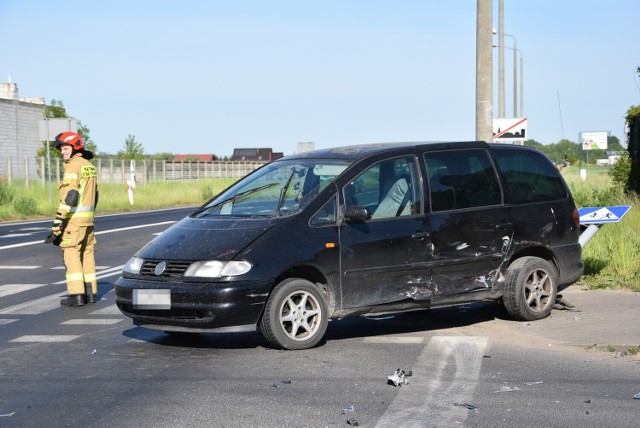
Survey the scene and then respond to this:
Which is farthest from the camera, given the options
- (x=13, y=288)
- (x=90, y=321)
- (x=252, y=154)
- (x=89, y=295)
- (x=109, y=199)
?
(x=252, y=154)

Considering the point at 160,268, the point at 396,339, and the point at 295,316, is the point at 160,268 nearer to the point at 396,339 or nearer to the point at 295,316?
the point at 295,316

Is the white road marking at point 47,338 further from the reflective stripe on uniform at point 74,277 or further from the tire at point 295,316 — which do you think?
the reflective stripe on uniform at point 74,277

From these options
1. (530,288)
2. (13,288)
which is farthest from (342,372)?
(13,288)

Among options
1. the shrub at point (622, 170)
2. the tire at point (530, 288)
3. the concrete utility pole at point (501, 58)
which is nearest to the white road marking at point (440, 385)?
the tire at point (530, 288)

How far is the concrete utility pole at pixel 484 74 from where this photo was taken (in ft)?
50.7

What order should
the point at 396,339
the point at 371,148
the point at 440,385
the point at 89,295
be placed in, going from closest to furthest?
the point at 440,385, the point at 396,339, the point at 371,148, the point at 89,295

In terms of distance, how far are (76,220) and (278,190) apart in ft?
11.2

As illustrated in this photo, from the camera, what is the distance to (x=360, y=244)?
8.58 meters

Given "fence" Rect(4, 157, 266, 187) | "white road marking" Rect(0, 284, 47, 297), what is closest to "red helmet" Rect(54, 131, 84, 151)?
"white road marking" Rect(0, 284, 47, 297)

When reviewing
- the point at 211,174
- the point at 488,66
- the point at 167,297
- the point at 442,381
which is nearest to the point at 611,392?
the point at 442,381

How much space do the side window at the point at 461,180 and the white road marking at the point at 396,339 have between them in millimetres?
1145

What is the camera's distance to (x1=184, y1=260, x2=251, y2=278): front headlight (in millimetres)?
8008

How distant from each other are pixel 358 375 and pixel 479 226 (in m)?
2.52

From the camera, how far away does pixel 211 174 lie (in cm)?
7838
